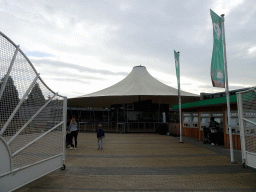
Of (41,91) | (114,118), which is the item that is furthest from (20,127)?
(114,118)

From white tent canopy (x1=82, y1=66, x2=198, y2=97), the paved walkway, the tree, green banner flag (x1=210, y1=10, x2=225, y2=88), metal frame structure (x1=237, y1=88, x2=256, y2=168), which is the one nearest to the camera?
the tree

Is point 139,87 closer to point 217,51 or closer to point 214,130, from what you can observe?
point 214,130

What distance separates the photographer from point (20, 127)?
4160 millimetres

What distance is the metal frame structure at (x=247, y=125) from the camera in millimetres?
5426

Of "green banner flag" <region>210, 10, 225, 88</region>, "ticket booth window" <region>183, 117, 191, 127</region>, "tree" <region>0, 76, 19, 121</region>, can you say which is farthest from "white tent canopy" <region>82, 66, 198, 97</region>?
"tree" <region>0, 76, 19, 121</region>

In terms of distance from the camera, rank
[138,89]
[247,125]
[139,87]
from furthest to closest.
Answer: [139,87] → [138,89] → [247,125]

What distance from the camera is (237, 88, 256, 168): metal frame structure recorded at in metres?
5.43

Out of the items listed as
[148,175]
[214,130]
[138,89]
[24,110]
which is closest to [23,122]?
[24,110]

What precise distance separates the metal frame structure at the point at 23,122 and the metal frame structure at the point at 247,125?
193 inches

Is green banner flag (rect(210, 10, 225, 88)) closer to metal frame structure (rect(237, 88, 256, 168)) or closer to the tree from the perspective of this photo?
metal frame structure (rect(237, 88, 256, 168))

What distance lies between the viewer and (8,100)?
386 centimetres

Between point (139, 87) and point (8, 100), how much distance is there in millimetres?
19142

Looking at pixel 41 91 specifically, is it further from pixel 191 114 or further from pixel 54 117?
pixel 191 114

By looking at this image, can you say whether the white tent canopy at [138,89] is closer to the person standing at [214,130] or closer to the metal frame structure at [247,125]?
the person standing at [214,130]
